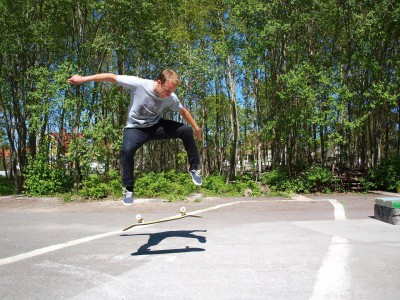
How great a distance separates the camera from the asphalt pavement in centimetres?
334

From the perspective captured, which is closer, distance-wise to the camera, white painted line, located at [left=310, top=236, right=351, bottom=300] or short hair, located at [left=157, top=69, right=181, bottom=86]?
white painted line, located at [left=310, top=236, right=351, bottom=300]

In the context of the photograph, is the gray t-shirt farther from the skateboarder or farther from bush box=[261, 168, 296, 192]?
bush box=[261, 168, 296, 192]

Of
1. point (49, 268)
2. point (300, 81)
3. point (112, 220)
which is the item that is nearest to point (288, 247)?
point (49, 268)

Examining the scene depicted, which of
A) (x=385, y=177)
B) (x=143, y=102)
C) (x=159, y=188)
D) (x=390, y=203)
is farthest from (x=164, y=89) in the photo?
(x=385, y=177)

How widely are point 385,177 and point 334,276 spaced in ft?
52.2

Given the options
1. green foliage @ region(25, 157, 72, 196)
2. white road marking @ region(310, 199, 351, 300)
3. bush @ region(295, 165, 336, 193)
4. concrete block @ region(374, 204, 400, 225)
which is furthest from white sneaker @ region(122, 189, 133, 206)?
bush @ region(295, 165, 336, 193)

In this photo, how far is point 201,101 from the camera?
88.8 feet

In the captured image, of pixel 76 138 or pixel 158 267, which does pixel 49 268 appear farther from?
pixel 76 138

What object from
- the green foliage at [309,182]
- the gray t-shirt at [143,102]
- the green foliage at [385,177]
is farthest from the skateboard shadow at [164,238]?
the green foliage at [385,177]

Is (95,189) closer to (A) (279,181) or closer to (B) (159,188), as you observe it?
(B) (159,188)

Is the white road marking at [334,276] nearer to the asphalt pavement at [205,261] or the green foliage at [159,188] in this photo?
the asphalt pavement at [205,261]

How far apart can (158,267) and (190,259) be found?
50 cm

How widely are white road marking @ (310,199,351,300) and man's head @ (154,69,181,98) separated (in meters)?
2.87

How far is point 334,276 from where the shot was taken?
12.1 ft
